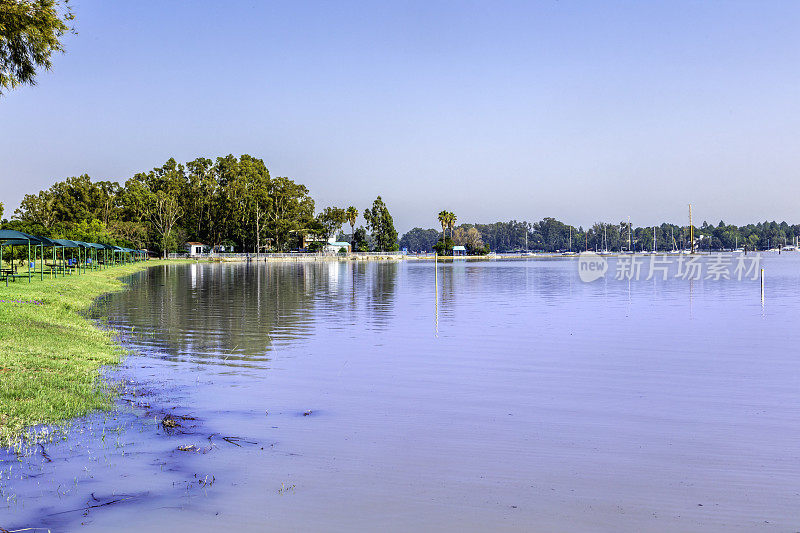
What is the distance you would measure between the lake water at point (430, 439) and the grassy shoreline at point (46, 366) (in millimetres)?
586

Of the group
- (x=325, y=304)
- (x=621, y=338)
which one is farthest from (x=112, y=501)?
(x=325, y=304)

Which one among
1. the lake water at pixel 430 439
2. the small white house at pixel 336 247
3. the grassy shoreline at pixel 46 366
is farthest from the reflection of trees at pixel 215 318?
the small white house at pixel 336 247

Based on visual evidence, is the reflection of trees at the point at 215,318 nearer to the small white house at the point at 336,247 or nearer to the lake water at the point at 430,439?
the lake water at the point at 430,439

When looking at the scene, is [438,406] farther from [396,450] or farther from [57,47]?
[57,47]

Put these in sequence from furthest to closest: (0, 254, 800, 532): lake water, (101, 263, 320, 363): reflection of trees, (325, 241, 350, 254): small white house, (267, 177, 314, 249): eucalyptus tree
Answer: (325, 241, 350, 254): small white house < (267, 177, 314, 249): eucalyptus tree < (101, 263, 320, 363): reflection of trees < (0, 254, 800, 532): lake water

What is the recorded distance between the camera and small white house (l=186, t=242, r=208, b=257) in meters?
116

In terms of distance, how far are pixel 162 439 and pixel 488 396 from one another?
5684mm

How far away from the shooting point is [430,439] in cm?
870

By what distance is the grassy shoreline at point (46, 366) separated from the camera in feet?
28.4

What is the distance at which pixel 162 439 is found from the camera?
830 centimetres

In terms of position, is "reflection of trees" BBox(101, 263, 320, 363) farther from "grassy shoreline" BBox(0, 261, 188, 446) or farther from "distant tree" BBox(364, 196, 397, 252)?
"distant tree" BBox(364, 196, 397, 252)

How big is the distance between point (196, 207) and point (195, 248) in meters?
14.3

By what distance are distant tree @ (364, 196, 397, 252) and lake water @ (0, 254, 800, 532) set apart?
438ft

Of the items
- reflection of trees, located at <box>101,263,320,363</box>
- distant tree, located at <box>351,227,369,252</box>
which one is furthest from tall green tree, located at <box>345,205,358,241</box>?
reflection of trees, located at <box>101,263,320,363</box>
